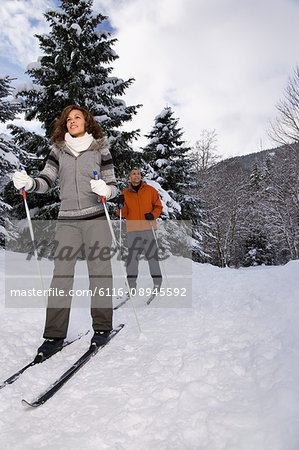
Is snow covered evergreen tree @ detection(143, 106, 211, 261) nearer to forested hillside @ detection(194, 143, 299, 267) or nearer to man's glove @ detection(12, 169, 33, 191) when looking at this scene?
forested hillside @ detection(194, 143, 299, 267)

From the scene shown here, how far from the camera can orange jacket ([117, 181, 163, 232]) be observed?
16.5 feet

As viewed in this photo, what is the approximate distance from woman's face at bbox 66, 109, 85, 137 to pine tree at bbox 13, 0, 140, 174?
580cm

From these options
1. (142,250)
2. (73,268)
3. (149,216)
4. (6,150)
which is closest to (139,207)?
(149,216)

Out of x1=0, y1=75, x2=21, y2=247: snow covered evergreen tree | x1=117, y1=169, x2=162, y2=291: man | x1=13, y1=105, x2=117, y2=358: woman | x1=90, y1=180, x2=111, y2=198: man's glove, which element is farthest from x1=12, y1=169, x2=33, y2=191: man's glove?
x1=0, y1=75, x2=21, y2=247: snow covered evergreen tree

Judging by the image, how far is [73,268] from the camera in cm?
274

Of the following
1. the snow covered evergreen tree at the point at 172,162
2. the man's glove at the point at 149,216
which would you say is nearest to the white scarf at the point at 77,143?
the man's glove at the point at 149,216

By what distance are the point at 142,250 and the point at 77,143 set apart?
2670 millimetres

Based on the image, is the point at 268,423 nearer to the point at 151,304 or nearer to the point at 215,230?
the point at 151,304

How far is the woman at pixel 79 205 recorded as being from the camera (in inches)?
105

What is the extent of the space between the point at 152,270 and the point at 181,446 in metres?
3.56

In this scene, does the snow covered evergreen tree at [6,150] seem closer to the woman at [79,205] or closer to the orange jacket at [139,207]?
the orange jacket at [139,207]

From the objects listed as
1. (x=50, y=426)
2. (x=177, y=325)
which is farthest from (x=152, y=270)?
(x=50, y=426)

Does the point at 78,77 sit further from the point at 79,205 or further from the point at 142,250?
the point at 79,205

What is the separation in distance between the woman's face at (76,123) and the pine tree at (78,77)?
19.0 ft
